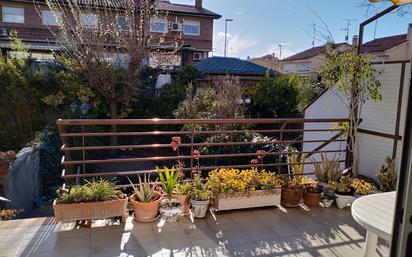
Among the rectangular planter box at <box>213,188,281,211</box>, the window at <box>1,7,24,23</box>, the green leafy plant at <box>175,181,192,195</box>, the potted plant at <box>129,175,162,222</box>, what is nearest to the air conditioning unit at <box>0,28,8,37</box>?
the window at <box>1,7,24,23</box>

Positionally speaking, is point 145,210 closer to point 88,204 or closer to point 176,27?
point 88,204

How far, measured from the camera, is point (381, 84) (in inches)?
161

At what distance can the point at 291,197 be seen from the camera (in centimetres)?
364

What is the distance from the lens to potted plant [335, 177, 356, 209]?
3.65 metres

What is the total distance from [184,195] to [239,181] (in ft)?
2.09

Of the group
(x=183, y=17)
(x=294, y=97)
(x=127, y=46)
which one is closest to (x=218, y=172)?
(x=127, y=46)

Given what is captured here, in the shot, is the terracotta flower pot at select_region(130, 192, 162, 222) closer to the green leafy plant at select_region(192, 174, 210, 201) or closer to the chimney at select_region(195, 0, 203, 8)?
the green leafy plant at select_region(192, 174, 210, 201)

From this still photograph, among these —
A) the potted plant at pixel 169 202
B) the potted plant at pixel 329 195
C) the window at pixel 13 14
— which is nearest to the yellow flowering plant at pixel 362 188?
the potted plant at pixel 329 195

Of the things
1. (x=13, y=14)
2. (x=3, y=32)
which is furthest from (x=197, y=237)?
(x=13, y=14)

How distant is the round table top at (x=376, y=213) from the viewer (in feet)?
5.55

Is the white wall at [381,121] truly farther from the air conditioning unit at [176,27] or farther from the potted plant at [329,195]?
the air conditioning unit at [176,27]

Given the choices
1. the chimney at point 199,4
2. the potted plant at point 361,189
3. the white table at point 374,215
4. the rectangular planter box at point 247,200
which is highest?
the chimney at point 199,4

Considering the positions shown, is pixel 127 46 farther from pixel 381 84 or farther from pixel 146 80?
pixel 381 84

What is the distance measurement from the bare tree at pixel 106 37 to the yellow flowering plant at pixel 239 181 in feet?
21.3
